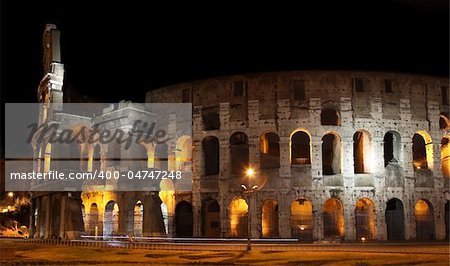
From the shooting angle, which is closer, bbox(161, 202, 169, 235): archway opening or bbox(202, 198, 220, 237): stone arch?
bbox(202, 198, 220, 237): stone arch

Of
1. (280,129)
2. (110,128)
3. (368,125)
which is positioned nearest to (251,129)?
(280,129)

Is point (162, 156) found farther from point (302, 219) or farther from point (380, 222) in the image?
point (380, 222)

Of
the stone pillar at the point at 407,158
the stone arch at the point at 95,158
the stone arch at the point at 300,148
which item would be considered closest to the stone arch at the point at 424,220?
the stone pillar at the point at 407,158

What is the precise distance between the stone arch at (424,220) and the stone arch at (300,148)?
8.05 meters

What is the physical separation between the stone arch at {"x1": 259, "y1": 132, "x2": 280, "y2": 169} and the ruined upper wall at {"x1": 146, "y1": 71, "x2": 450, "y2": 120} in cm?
288

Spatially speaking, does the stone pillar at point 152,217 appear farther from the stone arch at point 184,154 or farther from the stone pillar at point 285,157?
the stone pillar at point 285,157

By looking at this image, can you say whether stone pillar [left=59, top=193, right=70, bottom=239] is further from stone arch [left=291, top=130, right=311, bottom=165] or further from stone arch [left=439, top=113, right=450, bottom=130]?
stone arch [left=439, top=113, right=450, bottom=130]

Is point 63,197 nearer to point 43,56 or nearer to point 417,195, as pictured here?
point 43,56

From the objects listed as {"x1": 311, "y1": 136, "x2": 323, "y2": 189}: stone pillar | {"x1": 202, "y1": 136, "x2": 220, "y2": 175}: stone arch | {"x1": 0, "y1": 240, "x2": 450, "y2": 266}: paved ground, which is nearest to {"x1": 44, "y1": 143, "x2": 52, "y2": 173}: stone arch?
{"x1": 202, "y1": 136, "x2": 220, "y2": 175}: stone arch

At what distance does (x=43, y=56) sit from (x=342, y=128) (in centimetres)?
2821

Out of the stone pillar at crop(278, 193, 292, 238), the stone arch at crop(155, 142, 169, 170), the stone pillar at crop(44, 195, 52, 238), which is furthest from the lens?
the stone arch at crop(155, 142, 169, 170)

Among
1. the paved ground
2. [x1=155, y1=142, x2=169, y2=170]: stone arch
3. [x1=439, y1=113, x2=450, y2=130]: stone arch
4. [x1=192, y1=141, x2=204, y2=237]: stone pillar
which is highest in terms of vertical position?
[x1=439, y1=113, x2=450, y2=130]: stone arch

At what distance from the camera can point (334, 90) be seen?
1442 inches

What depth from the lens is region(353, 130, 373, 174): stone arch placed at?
36469 mm
